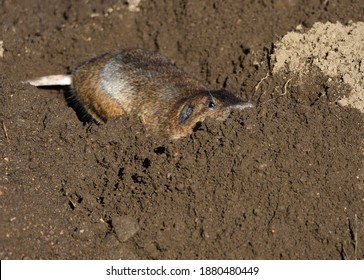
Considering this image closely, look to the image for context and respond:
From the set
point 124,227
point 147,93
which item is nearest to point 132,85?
point 147,93

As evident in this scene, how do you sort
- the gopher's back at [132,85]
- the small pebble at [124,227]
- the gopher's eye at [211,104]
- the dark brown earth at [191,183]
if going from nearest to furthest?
1. the dark brown earth at [191,183]
2. the small pebble at [124,227]
3. the gopher's eye at [211,104]
4. the gopher's back at [132,85]

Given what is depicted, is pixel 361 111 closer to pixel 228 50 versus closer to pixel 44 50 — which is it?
pixel 228 50

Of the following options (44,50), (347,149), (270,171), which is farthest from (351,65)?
(44,50)

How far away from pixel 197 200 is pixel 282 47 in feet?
6.95

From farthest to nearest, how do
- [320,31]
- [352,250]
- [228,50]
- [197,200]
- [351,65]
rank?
[228,50]
[320,31]
[351,65]
[197,200]
[352,250]

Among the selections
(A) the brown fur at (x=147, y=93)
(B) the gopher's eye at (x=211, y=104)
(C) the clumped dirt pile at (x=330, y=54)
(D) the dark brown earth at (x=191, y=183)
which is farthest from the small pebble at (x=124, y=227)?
(C) the clumped dirt pile at (x=330, y=54)

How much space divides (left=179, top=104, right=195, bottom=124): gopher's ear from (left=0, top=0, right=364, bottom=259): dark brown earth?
0.95ft

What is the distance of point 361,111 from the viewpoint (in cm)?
511

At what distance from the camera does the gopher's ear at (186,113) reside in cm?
546

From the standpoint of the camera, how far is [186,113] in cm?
550

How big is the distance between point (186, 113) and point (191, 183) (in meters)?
0.93

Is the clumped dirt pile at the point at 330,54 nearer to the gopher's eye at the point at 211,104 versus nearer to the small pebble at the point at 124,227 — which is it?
the gopher's eye at the point at 211,104

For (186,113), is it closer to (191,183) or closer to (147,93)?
(147,93)

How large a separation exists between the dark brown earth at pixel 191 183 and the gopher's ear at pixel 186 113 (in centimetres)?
29
